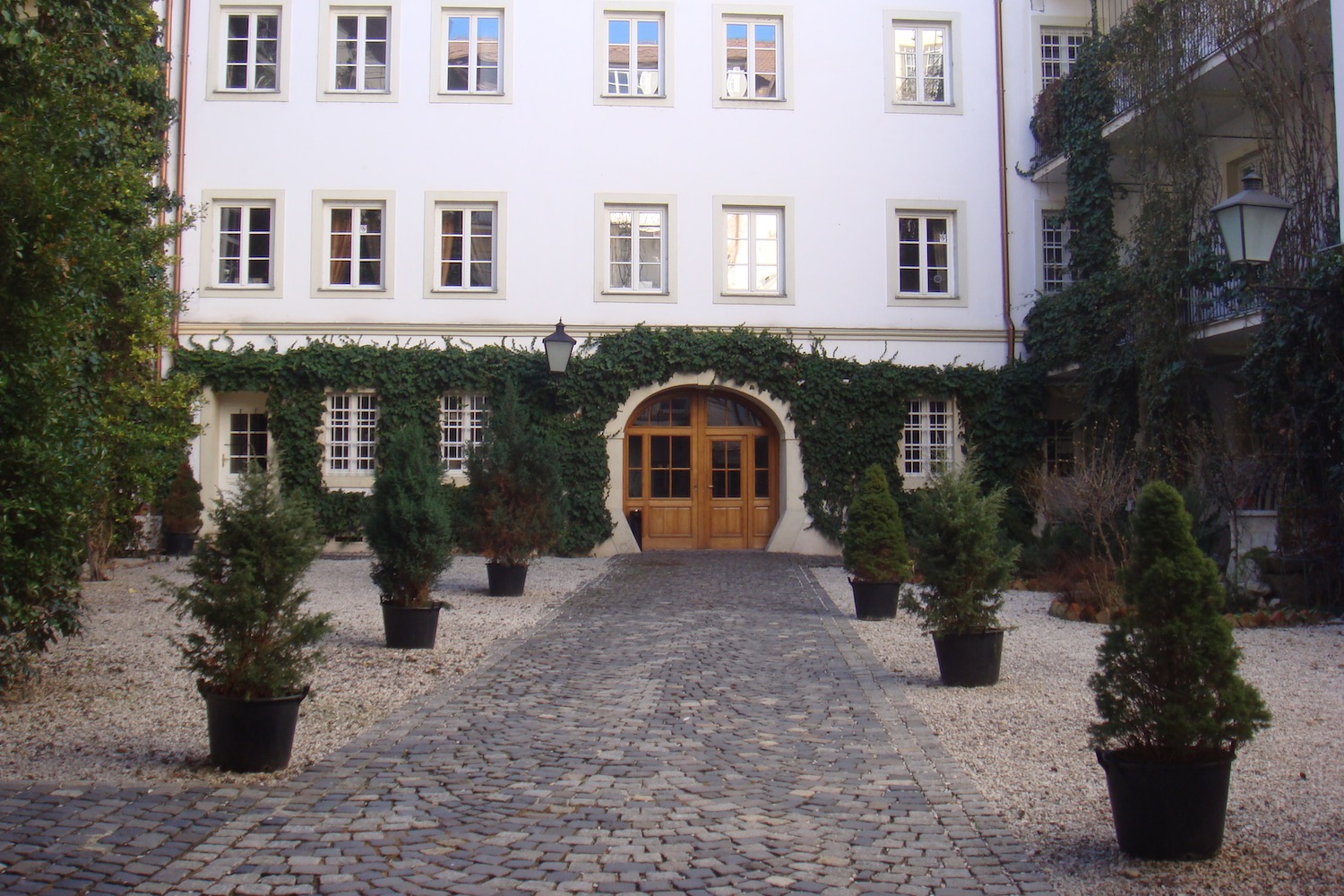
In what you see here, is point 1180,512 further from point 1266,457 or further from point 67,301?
point 1266,457

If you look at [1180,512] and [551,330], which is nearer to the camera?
[1180,512]

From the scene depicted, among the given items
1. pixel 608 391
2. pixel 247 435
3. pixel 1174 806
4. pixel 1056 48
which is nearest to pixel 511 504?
pixel 608 391

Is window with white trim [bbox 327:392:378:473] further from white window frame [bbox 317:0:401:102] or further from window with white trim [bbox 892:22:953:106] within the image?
window with white trim [bbox 892:22:953:106]

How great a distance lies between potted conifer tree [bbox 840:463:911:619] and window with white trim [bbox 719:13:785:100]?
9919mm

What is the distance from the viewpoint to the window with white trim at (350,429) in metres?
18.5

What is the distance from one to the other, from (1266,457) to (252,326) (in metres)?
14.3

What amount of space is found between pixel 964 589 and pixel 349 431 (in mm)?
12750

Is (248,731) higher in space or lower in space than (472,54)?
lower

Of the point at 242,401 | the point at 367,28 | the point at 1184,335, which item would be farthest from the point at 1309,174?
the point at 242,401

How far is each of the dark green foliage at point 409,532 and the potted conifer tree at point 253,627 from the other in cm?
349

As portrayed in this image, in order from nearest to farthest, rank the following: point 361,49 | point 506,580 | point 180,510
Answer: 1. point 506,580
2. point 180,510
3. point 361,49

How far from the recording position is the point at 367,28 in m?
18.9

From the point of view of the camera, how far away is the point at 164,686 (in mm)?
7715

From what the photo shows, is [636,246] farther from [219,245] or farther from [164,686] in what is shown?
[164,686]
